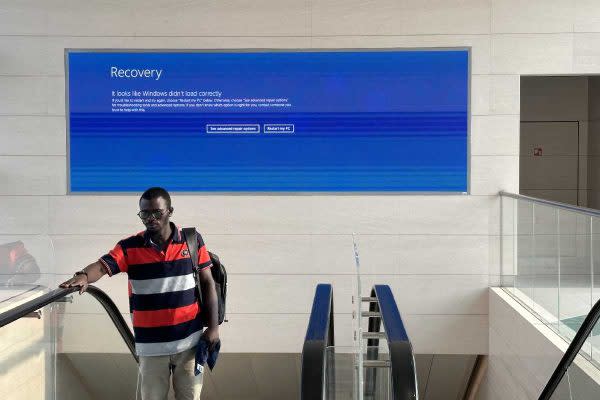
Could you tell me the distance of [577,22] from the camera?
898 cm

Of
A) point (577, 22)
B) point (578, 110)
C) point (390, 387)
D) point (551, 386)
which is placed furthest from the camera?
point (578, 110)

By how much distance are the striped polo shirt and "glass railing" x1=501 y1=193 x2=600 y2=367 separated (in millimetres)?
2664

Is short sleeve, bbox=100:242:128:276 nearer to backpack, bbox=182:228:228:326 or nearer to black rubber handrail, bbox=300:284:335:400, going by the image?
backpack, bbox=182:228:228:326

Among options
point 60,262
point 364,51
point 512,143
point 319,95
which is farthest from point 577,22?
point 60,262

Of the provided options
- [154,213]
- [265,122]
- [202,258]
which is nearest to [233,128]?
[265,122]

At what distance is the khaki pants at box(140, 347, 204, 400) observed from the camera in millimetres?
5133

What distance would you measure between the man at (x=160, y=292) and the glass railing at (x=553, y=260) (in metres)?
2.62

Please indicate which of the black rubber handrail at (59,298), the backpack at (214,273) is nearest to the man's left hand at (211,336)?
the backpack at (214,273)

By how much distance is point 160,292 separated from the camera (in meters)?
5.02

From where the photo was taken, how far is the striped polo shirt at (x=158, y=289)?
5016 mm

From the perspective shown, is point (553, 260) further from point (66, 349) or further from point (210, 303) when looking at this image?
point (66, 349)

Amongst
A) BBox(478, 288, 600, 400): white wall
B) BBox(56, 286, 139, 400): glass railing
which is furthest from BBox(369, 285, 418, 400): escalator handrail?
BBox(478, 288, 600, 400): white wall

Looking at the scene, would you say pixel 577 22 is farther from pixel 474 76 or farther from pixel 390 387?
pixel 390 387

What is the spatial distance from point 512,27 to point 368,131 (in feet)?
6.05
